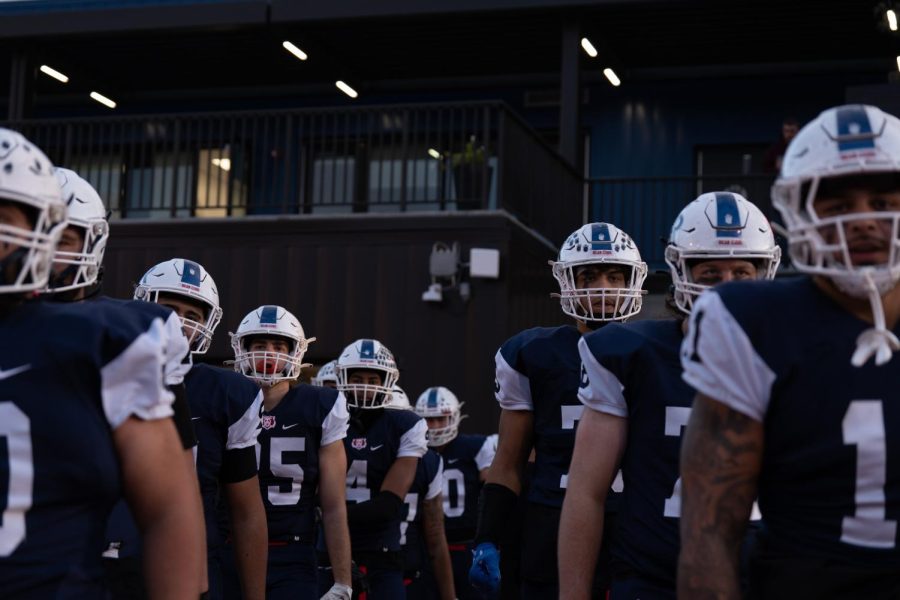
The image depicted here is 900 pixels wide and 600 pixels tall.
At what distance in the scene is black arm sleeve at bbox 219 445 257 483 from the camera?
5.69 meters

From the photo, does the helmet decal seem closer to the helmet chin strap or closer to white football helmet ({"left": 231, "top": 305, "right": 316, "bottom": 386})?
the helmet chin strap

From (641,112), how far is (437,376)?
227 inches

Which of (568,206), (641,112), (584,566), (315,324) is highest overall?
(641,112)

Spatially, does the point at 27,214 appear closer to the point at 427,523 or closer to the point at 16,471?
the point at 16,471

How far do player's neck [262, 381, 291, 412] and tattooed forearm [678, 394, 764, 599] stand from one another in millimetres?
5085

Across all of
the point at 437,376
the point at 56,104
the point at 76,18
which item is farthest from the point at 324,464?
the point at 56,104

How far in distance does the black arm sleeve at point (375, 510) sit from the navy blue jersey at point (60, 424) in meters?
5.92

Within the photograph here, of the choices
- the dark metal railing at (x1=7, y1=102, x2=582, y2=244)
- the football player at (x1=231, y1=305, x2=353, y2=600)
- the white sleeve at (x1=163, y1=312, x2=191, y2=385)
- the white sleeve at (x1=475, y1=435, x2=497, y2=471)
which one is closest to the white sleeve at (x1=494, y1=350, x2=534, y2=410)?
the football player at (x1=231, y1=305, x2=353, y2=600)

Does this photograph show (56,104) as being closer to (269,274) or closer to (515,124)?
(269,274)

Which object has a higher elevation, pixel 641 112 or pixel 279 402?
pixel 641 112

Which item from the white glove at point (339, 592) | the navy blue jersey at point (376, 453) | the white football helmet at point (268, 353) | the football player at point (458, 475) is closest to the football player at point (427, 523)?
the football player at point (458, 475)

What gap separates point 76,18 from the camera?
683 inches

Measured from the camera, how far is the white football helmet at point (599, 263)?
6145 mm

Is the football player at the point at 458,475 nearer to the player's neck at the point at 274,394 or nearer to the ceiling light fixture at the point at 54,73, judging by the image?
the player's neck at the point at 274,394
